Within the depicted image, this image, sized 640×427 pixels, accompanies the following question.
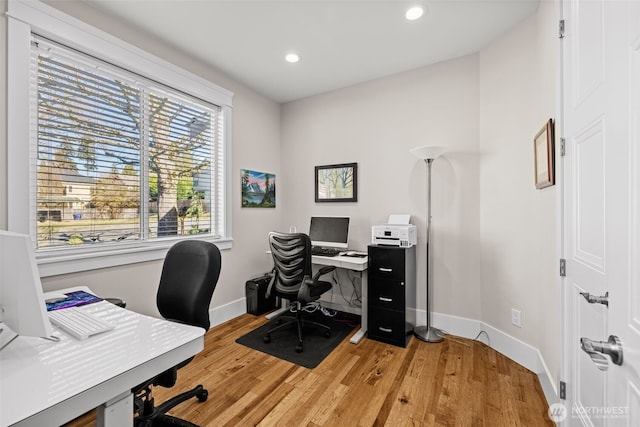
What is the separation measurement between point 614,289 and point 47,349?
1.92 metres

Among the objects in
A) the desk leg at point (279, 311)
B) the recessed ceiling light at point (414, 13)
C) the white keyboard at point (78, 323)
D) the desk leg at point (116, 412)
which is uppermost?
the recessed ceiling light at point (414, 13)

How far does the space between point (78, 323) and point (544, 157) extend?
2721mm

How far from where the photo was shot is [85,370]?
2.78 ft

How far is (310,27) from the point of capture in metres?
2.24

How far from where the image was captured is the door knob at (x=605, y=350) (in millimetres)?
738

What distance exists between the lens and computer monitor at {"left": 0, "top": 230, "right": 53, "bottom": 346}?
85 cm

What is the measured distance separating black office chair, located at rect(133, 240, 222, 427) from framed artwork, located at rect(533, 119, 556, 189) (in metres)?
2.03

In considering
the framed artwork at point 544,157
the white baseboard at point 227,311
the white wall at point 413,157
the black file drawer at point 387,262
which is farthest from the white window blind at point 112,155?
the framed artwork at point 544,157

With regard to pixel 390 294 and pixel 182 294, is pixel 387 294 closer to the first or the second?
pixel 390 294

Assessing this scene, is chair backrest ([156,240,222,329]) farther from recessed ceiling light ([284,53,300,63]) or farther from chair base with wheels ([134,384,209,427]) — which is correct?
recessed ceiling light ([284,53,300,63])

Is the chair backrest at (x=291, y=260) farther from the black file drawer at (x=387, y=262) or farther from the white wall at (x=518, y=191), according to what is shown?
the white wall at (x=518, y=191)

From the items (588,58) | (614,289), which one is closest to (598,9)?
(588,58)

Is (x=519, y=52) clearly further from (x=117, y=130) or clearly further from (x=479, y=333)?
(x=117, y=130)

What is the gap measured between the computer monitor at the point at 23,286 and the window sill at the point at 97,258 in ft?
3.86
